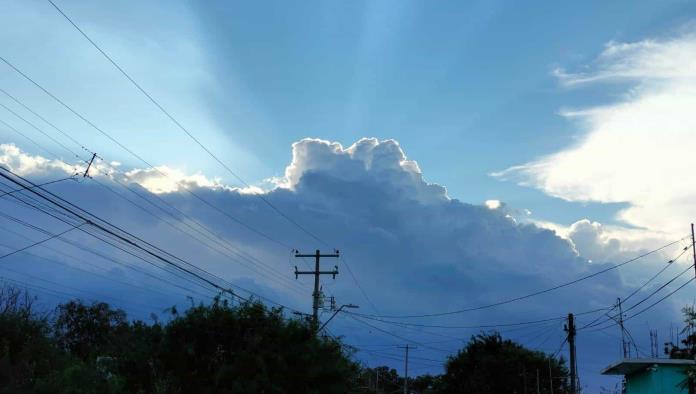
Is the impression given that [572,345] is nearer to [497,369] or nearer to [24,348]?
[497,369]

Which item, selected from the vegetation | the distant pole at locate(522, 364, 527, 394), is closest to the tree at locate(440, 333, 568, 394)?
the distant pole at locate(522, 364, 527, 394)

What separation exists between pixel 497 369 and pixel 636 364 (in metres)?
31.6

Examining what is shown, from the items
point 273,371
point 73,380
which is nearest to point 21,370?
point 73,380

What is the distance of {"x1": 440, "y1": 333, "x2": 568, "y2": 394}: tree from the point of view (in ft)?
213

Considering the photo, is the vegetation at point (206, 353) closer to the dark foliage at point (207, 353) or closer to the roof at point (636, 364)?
the dark foliage at point (207, 353)

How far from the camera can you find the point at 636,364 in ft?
116

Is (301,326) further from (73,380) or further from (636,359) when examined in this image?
(636,359)

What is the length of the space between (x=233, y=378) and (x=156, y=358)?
3075mm

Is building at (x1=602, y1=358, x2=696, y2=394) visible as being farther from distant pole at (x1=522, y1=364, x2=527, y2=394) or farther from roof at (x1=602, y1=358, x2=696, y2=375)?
distant pole at (x1=522, y1=364, x2=527, y2=394)

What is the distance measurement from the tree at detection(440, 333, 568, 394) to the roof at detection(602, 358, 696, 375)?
22199 mm

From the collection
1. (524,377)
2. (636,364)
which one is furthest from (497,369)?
(636,364)

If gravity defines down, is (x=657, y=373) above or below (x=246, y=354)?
above

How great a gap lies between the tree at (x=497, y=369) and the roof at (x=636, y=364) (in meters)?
22.2

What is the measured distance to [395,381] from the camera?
538 feet
